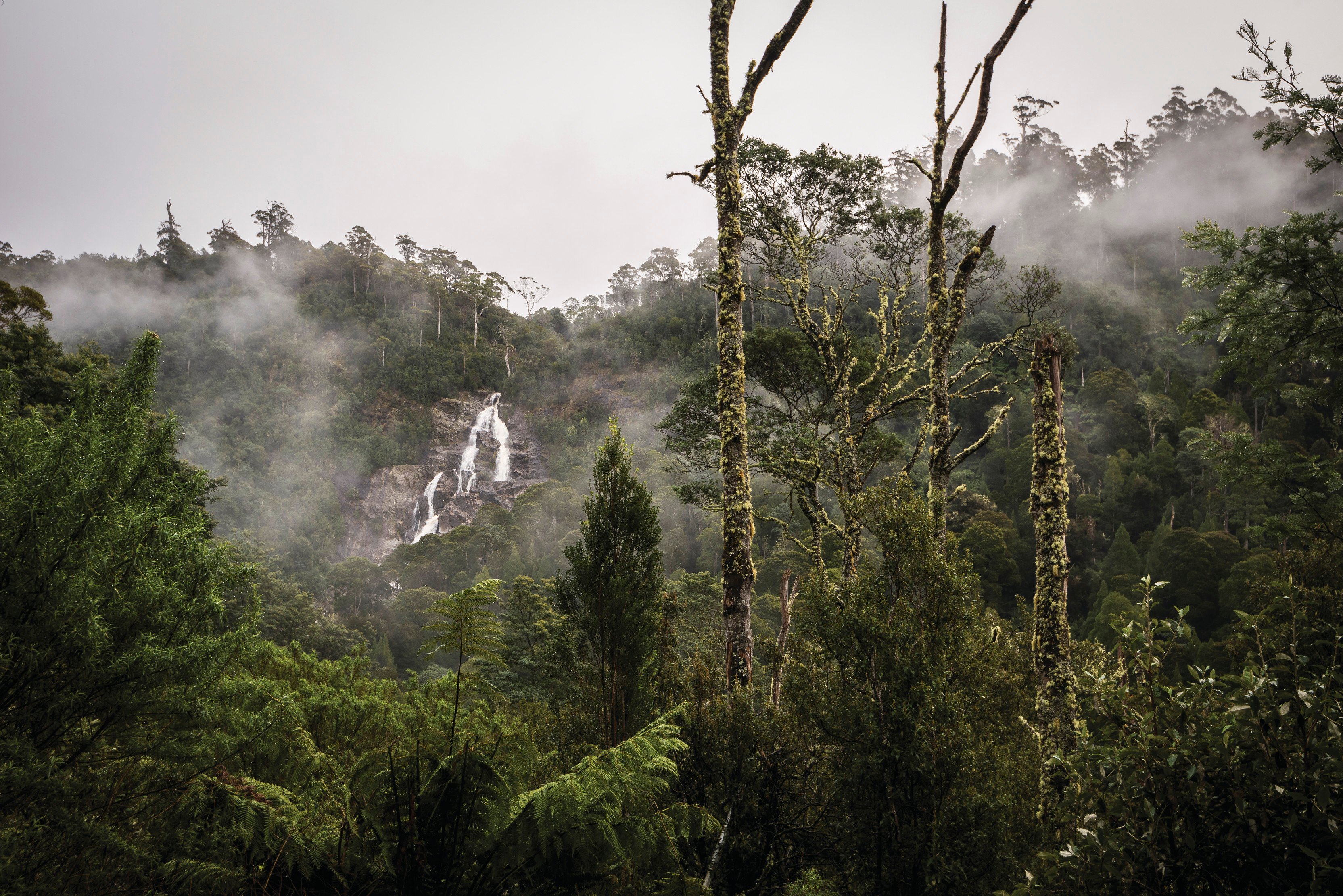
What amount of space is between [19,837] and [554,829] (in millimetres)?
2301

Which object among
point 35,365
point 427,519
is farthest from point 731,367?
point 427,519

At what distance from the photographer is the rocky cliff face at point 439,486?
59.3m

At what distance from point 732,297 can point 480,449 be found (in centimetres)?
6076

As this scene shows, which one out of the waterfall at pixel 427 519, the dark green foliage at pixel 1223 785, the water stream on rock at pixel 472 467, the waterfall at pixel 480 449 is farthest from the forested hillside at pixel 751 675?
the waterfall at pixel 480 449

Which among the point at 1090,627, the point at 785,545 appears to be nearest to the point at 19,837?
the point at 1090,627

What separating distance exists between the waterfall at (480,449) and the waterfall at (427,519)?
221cm

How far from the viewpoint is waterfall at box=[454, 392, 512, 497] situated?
205 feet

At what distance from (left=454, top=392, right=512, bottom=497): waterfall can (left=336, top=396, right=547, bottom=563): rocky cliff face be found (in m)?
0.33

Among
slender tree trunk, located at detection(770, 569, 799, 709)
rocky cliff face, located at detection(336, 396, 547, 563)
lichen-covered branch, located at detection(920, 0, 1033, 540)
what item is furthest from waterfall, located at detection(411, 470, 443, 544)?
lichen-covered branch, located at detection(920, 0, 1033, 540)

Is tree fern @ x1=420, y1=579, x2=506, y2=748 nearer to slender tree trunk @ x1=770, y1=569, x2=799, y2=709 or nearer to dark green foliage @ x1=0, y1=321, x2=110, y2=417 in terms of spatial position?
slender tree trunk @ x1=770, y1=569, x2=799, y2=709

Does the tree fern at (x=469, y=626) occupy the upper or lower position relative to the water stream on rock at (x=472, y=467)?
lower

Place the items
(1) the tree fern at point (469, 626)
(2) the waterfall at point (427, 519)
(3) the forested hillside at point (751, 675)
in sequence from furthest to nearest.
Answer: (2) the waterfall at point (427, 519)
(1) the tree fern at point (469, 626)
(3) the forested hillside at point (751, 675)

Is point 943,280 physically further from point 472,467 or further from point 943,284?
point 472,467

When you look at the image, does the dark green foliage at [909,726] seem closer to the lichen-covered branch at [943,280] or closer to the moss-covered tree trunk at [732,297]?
the moss-covered tree trunk at [732,297]
